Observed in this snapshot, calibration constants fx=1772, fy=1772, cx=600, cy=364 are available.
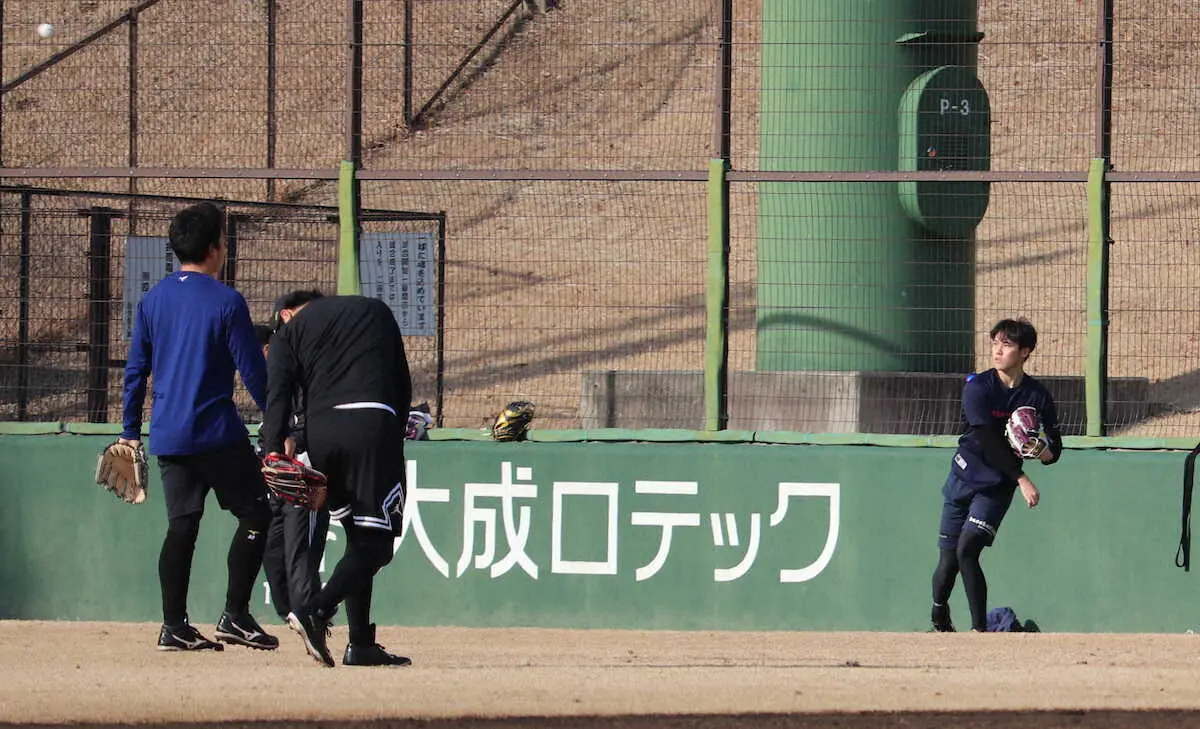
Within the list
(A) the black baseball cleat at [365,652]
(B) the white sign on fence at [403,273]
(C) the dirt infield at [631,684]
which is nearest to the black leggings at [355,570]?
(A) the black baseball cleat at [365,652]

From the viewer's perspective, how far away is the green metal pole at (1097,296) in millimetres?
9414

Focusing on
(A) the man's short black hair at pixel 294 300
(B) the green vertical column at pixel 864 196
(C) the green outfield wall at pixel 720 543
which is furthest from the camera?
(B) the green vertical column at pixel 864 196

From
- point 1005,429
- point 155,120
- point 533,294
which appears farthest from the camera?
point 155,120

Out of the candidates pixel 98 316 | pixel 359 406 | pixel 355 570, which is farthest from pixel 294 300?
pixel 98 316

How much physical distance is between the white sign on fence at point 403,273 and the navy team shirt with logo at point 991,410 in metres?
3.35

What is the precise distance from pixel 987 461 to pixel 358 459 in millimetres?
3496

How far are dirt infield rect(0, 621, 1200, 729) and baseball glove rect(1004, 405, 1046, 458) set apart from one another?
91 cm

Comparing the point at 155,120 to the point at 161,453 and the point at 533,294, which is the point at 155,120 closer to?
the point at 533,294

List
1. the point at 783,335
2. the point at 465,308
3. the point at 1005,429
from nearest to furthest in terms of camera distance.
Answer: the point at 1005,429, the point at 783,335, the point at 465,308

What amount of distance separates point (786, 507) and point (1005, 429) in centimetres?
135

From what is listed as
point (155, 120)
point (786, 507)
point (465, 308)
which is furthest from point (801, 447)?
point (155, 120)

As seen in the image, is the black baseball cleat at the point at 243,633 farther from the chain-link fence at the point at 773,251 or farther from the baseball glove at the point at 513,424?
the chain-link fence at the point at 773,251

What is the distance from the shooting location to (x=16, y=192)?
1104 centimetres

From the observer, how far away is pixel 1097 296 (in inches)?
371
